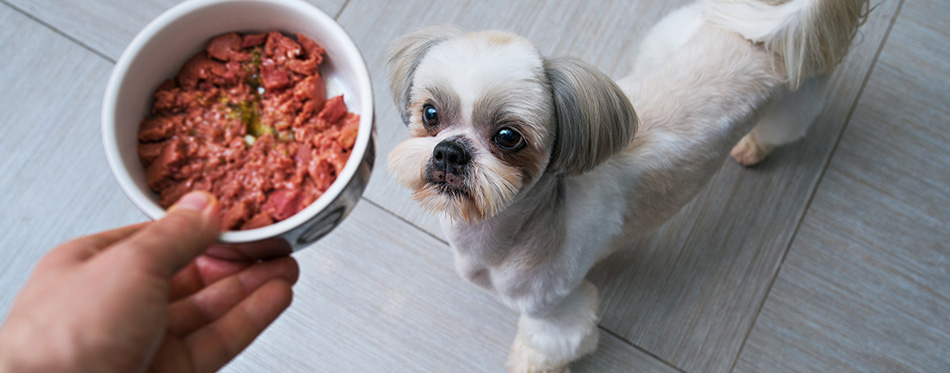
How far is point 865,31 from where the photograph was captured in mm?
1422

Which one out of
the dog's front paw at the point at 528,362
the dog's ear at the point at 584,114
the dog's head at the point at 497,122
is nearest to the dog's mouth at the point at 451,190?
the dog's head at the point at 497,122

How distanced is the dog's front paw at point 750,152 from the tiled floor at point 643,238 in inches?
1.0

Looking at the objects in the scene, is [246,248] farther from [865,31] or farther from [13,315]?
[865,31]

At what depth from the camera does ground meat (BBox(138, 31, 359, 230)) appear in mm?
839

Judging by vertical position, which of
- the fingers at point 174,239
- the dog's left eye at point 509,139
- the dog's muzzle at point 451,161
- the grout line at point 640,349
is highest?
the dog's left eye at point 509,139

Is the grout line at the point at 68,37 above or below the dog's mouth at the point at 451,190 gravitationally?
below

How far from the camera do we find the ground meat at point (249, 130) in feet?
2.75

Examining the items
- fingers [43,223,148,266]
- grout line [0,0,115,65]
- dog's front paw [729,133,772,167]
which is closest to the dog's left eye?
fingers [43,223,148,266]

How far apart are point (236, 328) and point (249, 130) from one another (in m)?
0.30

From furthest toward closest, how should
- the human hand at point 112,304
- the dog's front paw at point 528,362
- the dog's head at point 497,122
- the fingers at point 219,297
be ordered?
1. the dog's front paw at point 528,362
2. the fingers at point 219,297
3. the dog's head at point 497,122
4. the human hand at point 112,304

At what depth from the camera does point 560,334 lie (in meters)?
1.08

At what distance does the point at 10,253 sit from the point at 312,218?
87cm

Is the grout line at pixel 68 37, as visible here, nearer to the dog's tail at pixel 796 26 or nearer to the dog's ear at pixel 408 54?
the dog's ear at pixel 408 54

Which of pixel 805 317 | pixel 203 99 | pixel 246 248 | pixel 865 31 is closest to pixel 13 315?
pixel 246 248
